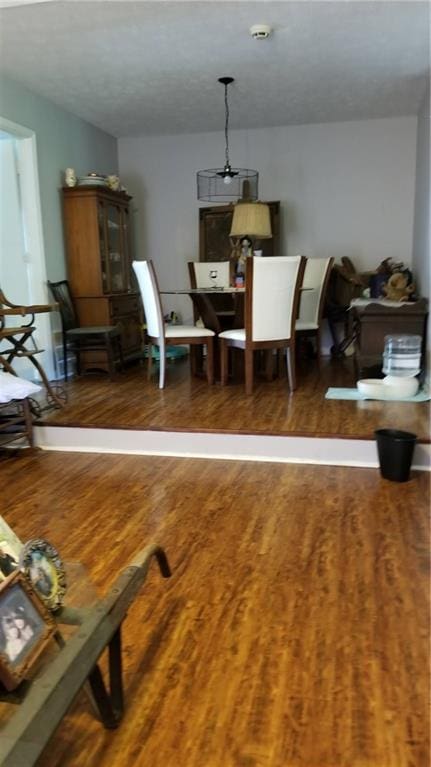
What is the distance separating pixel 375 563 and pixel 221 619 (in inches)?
25.4

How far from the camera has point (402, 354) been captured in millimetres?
4367

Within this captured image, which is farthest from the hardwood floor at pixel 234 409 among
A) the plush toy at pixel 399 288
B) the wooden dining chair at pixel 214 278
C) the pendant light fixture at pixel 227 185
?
the pendant light fixture at pixel 227 185

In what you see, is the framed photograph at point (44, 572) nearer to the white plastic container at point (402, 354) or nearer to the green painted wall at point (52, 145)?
the white plastic container at point (402, 354)

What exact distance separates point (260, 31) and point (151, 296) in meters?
1.85

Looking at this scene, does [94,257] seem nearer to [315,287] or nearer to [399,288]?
[315,287]

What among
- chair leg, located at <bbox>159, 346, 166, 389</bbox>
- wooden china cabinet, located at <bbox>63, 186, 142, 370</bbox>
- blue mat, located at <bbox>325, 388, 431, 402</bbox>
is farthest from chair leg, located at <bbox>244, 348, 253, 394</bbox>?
wooden china cabinet, located at <bbox>63, 186, 142, 370</bbox>

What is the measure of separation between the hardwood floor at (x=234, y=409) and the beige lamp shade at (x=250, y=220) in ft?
4.93

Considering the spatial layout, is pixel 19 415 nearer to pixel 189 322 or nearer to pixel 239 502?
pixel 239 502

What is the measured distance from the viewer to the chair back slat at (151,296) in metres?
4.04

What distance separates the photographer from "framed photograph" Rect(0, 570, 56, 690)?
1114mm

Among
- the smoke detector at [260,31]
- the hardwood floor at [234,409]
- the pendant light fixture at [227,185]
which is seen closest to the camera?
the hardwood floor at [234,409]

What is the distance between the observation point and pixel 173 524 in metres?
2.37

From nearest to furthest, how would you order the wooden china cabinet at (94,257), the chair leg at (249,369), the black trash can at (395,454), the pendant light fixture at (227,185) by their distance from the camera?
the black trash can at (395,454)
the chair leg at (249,369)
the wooden china cabinet at (94,257)
the pendant light fixture at (227,185)

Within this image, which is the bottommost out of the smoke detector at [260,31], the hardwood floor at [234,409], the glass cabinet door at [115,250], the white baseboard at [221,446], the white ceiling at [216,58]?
the white baseboard at [221,446]
